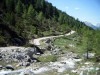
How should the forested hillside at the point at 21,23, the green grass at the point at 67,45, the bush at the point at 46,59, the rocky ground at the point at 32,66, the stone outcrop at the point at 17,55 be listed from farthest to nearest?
the green grass at the point at 67,45 < the forested hillside at the point at 21,23 < the bush at the point at 46,59 < the stone outcrop at the point at 17,55 < the rocky ground at the point at 32,66

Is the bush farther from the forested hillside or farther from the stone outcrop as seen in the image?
the forested hillside

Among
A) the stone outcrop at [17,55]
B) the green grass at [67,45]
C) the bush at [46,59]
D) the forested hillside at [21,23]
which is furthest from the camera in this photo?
the green grass at [67,45]

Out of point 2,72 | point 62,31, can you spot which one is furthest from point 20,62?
point 62,31

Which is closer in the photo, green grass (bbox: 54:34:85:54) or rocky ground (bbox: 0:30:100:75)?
rocky ground (bbox: 0:30:100:75)

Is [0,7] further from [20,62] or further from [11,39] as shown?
[20,62]

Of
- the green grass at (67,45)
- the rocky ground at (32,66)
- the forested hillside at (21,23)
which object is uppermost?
the forested hillside at (21,23)

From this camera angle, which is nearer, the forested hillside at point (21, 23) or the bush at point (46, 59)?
the bush at point (46, 59)

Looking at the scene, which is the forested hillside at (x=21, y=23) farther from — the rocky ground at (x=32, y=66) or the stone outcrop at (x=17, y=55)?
the rocky ground at (x=32, y=66)

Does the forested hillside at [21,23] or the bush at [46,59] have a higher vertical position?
the forested hillside at [21,23]

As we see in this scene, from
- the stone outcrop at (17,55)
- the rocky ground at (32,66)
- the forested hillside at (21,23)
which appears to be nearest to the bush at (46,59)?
the rocky ground at (32,66)

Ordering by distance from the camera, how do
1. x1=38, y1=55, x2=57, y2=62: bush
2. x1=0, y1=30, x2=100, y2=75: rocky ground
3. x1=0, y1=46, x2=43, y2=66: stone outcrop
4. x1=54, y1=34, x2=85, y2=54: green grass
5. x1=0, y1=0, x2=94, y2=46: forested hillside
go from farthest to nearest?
x1=54, y1=34, x2=85, y2=54: green grass, x1=0, y1=0, x2=94, y2=46: forested hillside, x1=38, y1=55, x2=57, y2=62: bush, x1=0, y1=46, x2=43, y2=66: stone outcrop, x1=0, y1=30, x2=100, y2=75: rocky ground

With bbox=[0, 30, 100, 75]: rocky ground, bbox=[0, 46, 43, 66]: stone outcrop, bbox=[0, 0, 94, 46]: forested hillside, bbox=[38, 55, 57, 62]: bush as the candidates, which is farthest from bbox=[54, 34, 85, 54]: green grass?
bbox=[0, 46, 43, 66]: stone outcrop

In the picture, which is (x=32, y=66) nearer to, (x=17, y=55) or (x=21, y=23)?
(x=17, y=55)

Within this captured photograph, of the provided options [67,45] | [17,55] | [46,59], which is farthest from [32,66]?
[67,45]
